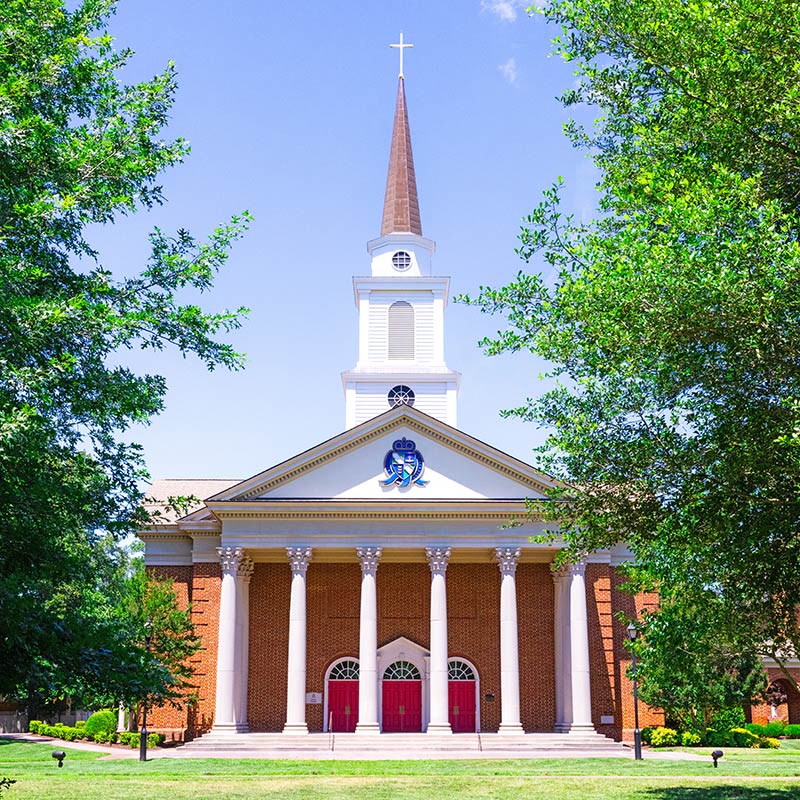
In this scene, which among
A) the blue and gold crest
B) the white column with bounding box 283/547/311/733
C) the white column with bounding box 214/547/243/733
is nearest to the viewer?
the white column with bounding box 214/547/243/733

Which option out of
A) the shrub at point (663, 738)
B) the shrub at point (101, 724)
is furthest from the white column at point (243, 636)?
the shrub at point (663, 738)

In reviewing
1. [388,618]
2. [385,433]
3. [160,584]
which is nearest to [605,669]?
[388,618]

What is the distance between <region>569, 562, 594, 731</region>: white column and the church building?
62 mm

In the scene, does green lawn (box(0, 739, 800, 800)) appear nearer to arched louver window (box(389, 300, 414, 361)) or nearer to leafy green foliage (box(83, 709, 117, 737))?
leafy green foliage (box(83, 709, 117, 737))

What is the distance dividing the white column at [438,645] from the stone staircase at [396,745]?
2.21ft

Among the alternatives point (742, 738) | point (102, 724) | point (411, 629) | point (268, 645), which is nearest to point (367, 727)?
point (411, 629)

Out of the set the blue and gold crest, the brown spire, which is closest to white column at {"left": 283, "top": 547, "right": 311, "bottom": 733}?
the blue and gold crest

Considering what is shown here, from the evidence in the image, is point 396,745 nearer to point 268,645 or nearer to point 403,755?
point 403,755

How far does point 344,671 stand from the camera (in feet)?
137

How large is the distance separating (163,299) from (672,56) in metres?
8.30

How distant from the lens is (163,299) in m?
13.1

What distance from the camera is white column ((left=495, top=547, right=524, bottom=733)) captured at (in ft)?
121

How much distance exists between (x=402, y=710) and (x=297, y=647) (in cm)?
656

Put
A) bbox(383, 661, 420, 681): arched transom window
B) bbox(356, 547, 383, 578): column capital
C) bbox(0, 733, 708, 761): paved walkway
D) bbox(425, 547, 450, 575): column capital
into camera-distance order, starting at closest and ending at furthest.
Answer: bbox(0, 733, 708, 761): paved walkway, bbox(425, 547, 450, 575): column capital, bbox(356, 547, 383, 578): column capital, bbox(383, 661, 420, 681): arched transom window
